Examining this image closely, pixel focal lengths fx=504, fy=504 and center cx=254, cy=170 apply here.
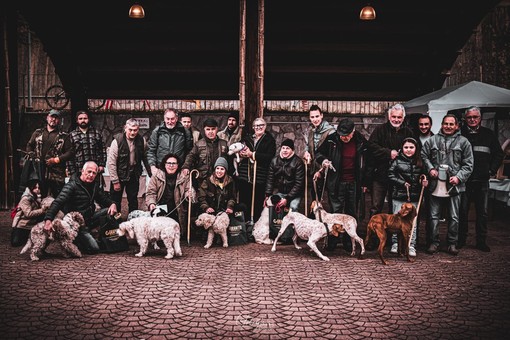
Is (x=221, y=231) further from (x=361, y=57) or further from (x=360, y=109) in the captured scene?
(x=360, y=109)

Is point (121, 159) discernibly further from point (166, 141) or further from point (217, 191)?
point (217, 191)

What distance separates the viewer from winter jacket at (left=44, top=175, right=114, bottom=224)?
729 centimetres

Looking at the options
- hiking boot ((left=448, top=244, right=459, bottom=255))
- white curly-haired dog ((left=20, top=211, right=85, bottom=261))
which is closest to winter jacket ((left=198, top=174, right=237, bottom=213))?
white curly-haired dog ((left=20, top=211, right=85, bottom=261))

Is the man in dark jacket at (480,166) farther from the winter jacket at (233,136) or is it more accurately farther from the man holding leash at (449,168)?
the winter jacket at (233,136)

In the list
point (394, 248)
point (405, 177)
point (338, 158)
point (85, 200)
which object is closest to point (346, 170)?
point (338, 158)

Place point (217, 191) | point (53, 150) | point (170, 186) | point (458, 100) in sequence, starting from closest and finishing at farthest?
point (217, 191) → point (170, 186) → point (53, 150) → point (458, 100)

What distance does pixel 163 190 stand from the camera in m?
8.19

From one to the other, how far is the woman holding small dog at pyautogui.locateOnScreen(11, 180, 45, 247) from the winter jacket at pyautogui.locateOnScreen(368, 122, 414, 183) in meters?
5.13

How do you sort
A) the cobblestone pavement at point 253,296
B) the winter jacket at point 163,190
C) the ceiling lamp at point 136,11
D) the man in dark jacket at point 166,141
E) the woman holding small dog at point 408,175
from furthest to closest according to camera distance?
the ceiling lamp at point 136,11 < the man in dark jacket at point 166,141 < the winter jacket at point 163,190 < the woman holding small dog at point 408,175 < the cobblestone pavement at point 253,296

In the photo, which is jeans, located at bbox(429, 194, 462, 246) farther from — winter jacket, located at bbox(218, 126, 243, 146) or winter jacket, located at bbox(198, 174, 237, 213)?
winter jacket, located at bbox(218, 126, 243, 146)

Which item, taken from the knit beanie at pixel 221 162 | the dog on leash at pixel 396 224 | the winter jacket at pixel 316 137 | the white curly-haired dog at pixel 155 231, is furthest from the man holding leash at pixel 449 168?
the white curly-haired dog at pixel 155 231

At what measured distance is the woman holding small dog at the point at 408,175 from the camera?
291 inches

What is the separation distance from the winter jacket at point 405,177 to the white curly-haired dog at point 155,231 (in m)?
3.26

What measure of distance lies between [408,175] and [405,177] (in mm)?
52
